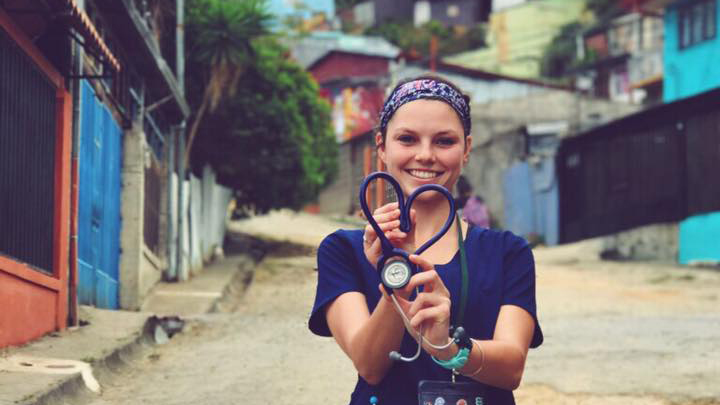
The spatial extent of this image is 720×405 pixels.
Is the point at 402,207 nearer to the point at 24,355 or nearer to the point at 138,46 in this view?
the point at 24,355

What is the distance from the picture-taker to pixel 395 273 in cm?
198

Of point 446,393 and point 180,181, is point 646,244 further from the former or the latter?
point 446,393

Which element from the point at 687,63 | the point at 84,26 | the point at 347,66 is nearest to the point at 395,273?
the point at 84,26

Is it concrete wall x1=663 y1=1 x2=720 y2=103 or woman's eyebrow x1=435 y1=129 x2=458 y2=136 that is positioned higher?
concrete wall x1=663 y1=1 x2=720 y2=103

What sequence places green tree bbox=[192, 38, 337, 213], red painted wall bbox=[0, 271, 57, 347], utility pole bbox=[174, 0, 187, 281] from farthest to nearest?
green tree bbox=[192, 38, 337, 213], utility pole bbox=[174, 0, 187, 281], red painted wall bbox=[0, 271, 57, 347]

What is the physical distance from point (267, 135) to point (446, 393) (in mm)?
20290

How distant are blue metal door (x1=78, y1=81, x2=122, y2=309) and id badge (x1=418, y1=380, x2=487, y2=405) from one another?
784 cm

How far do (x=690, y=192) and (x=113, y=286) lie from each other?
12.7m

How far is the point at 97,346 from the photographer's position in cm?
→ 804

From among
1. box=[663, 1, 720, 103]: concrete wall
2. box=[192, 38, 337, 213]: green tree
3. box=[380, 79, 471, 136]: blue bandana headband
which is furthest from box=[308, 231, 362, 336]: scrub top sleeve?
box=[663, 1, 720, 103]: concrete wall

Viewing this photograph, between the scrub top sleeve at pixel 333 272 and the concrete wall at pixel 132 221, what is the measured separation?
10.1 meters

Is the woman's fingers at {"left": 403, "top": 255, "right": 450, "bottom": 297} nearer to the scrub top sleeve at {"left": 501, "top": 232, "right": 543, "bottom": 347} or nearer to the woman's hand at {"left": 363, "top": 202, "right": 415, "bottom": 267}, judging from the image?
the woman's hand at {"left": 363, "top": 202, "right": 415, "bottom": 267}

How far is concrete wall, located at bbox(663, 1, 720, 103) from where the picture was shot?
22094 mm

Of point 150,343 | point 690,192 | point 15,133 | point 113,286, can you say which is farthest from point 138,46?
point 690,192
